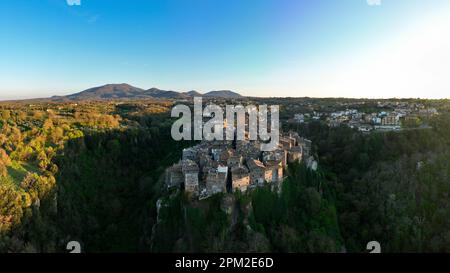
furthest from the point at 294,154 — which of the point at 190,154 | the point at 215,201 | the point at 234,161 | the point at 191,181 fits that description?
the point at 191,181

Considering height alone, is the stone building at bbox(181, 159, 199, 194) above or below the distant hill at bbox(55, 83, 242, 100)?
below

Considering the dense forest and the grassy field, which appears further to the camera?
the grassy field

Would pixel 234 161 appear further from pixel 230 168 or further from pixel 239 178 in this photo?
pixel 239 178

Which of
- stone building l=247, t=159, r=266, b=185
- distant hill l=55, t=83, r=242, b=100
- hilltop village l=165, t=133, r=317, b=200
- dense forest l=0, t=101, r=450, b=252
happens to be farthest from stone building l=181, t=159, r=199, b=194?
distant hill l=55, t=83, r=242, b=100

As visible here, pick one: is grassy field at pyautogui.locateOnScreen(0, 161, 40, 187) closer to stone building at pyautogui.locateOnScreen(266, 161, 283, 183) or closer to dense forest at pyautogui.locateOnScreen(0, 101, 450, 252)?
dense forest at pyautogui.locateOnScreen(0, 101, 450, 252)

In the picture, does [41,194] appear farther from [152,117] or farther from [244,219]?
[152,117]

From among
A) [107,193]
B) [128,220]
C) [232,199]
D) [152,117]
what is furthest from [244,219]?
[152,117]

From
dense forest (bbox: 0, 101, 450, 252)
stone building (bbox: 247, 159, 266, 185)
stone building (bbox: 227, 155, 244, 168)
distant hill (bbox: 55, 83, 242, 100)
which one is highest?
distant hill (bbox: 55, 83, 242, 100)
